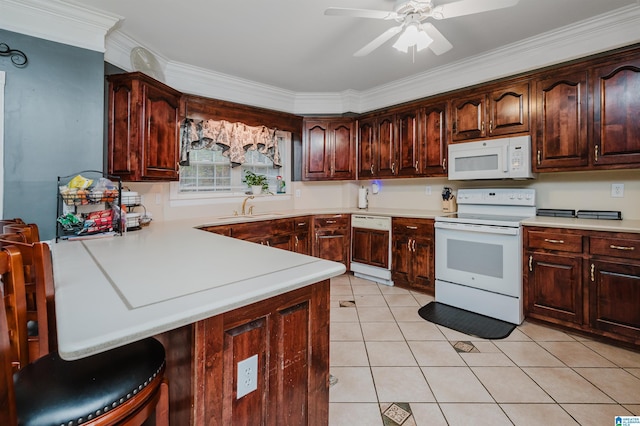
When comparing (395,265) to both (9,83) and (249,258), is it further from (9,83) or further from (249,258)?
(9,83)

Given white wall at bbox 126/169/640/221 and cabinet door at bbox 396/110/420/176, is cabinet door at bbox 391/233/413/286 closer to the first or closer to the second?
white wall at bbox 126/169/640/221

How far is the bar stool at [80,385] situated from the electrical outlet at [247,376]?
0.22 meters

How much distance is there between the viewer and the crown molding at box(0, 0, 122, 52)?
2.04 meters

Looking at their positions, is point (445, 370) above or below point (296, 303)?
below

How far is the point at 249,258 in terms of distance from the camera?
54.1 inches

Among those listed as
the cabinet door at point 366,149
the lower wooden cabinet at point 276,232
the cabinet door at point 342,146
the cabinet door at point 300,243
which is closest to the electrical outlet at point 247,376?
the lower wooden cabinet at point 276,232

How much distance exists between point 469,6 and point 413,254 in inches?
96.0

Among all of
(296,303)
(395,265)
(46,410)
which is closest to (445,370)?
(296,303)

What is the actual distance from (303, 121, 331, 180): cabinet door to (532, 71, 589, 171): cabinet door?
8.15ft

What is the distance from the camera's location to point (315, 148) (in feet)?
14.4

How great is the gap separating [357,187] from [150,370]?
165 inches

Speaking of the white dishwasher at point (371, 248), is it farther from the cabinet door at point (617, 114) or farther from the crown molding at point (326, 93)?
the cabinet door at point (617, 114)

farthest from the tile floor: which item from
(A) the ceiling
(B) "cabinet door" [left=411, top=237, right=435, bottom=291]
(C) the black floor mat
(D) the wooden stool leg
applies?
(A) the ceiling

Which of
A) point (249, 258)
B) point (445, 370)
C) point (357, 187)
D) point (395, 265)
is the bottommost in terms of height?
point (445, 370)
